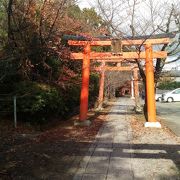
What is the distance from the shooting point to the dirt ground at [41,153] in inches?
267

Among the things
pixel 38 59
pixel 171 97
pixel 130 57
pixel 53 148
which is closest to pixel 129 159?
pixel 53 148

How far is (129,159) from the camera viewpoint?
8000 mm

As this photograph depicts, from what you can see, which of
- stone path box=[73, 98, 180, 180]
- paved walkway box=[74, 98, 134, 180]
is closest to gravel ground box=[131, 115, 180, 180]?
stone path box=[73, 98, 180, 180]

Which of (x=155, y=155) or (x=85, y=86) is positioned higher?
(x=85, y=86)

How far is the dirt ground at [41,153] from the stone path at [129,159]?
11.3 inches

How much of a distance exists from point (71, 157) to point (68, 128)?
5600mm

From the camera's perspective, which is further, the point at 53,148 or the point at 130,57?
the point at 130,57

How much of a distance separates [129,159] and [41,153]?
6.59ft

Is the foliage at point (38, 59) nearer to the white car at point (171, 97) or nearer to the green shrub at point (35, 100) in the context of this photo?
the green shrub at point (35, 100)

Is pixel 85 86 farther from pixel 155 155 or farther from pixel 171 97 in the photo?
pixel 171 97

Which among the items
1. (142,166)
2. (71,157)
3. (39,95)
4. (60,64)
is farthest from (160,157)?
(60,64)

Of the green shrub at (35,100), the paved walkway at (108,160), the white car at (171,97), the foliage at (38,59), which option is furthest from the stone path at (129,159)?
the white car at (171,97)

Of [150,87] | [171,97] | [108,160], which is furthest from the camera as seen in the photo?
[171,97]

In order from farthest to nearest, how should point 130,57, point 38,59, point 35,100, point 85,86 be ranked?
1. point 130,57
2. point 85,86
3. point 35,100
4. point 38,59
